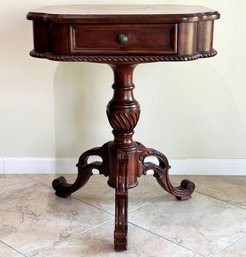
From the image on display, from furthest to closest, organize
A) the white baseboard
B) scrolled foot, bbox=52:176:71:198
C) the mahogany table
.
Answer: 1. the white baseboard
2. scrolled foot, bbox=52:176:71:198
3. the mahogany table

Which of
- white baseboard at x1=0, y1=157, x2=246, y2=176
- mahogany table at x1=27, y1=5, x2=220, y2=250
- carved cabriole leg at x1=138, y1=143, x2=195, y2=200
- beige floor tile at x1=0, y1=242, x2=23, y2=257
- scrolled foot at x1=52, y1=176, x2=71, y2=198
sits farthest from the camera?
white baseboard at x1=0, y1=157, x2=246, y2=176

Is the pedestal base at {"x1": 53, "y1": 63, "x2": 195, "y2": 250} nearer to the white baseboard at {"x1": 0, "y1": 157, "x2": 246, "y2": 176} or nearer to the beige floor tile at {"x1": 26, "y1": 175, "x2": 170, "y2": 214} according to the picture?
the beige floor tile at {"x1": 26, "y1": 175, "x2": 170, "y2": 214}

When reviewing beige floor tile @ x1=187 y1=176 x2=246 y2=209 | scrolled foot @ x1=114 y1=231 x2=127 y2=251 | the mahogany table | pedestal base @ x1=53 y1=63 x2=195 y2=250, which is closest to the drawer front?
the mahogany table

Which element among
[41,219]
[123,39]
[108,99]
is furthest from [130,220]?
[123,39]

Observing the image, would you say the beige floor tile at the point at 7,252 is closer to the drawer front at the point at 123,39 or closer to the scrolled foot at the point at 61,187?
the scrolled foot at the point at 61,187

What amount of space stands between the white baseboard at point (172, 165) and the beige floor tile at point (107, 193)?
40 millimetres

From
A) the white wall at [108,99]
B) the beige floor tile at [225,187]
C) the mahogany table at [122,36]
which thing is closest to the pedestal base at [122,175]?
the beige floor tile at [225,187]

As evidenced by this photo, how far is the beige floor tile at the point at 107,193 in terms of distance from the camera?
1.88 metres

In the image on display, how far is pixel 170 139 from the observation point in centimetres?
213

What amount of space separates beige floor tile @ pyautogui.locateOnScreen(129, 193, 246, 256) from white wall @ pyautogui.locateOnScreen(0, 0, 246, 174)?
314 mm

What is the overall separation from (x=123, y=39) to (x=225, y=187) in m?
0.90

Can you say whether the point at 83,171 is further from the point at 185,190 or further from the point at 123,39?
the point at 123,39

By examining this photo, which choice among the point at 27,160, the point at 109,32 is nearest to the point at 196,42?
the point at 109,32

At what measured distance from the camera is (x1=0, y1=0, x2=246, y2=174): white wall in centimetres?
200
